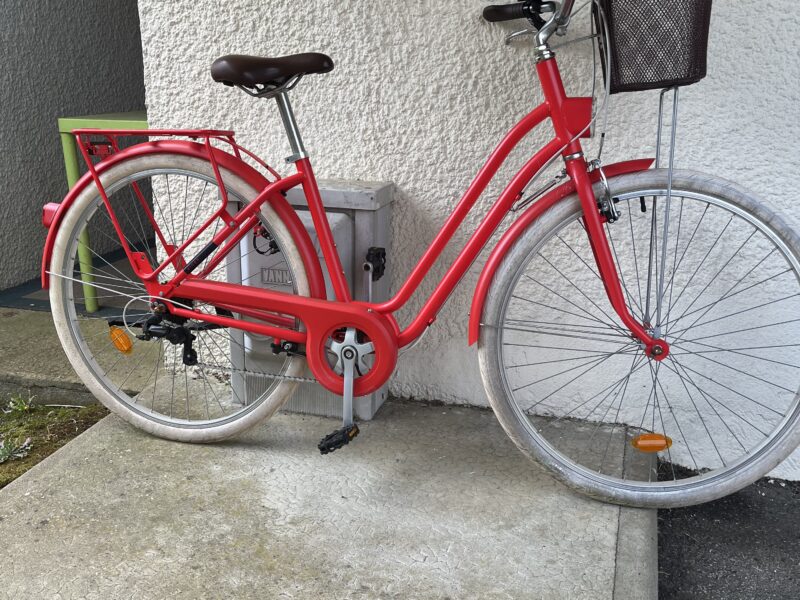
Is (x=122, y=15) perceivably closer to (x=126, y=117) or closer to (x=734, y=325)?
(x=126, y=117)

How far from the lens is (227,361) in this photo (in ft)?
9.42

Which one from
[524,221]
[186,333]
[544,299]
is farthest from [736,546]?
[186,333]

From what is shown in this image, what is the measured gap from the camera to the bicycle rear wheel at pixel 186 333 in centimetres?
228

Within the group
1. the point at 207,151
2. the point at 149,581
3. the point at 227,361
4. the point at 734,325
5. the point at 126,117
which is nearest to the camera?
the point at 149,581

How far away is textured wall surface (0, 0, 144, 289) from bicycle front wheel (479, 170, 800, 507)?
9.39 feet

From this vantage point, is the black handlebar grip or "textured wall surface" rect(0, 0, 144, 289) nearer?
the black handlebar grip

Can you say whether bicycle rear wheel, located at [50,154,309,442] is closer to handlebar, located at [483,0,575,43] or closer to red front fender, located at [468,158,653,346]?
red front fender, located at [468,158,653,346]

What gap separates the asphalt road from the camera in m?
2.09

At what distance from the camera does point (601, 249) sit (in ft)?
6.47

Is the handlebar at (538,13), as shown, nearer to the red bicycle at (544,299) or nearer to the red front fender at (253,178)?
the red bicycle at (544,299)

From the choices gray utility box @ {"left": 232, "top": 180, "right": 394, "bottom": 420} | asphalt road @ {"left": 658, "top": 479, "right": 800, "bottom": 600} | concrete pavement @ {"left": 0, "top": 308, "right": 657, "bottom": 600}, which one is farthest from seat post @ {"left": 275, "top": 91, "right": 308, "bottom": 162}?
asphalt road @ {"left": 658, "top": 479, "right": 800, "bottom": 600}

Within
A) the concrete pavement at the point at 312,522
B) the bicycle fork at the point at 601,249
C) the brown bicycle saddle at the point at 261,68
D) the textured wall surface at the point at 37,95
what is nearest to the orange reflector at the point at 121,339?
the concrete pavement at the point at 312,522

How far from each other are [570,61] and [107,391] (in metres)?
1.80

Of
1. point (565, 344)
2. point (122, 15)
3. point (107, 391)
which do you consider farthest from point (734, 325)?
point (122, 15)
